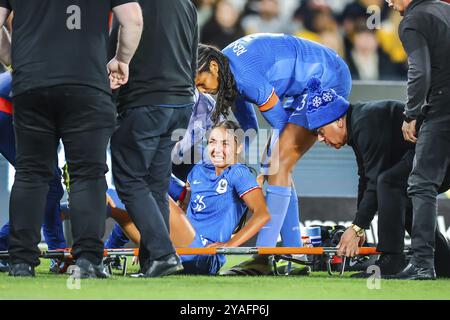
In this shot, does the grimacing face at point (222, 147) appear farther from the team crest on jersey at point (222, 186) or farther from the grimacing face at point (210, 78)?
the grimacing face at point (210, 78)

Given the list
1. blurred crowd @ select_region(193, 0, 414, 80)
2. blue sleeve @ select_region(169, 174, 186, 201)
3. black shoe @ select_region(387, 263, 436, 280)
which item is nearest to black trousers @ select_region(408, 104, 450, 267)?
black shoe @ select_region(387, 263, 436, 280)

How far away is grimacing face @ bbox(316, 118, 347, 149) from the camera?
241 inches

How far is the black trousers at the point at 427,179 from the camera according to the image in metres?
5.59

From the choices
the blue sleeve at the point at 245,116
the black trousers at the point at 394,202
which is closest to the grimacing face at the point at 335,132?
the black trousers at the point at 394,202

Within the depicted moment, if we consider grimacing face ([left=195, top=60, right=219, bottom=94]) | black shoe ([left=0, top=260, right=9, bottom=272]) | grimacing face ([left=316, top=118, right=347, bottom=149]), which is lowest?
black shoe ([left=0, top=260, right=9, bottom=272])

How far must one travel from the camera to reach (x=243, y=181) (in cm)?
646

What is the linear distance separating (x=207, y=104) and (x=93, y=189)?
2.39 m

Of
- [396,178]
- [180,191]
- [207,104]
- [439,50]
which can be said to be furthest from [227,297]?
[207,104]

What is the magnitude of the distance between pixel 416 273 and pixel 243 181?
1.40 meters

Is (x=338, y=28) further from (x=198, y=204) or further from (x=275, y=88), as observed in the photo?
(x=198, y=204)

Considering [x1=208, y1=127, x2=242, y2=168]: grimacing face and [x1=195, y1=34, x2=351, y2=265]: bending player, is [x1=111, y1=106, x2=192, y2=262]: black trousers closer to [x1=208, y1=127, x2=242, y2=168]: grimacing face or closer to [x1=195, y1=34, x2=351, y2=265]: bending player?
[x1=208, y1=127, x2=242, y2=168]: grimacing face

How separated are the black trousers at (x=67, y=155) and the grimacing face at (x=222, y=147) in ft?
5.04

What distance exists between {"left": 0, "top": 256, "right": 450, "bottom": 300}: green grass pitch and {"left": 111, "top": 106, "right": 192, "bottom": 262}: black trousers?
0.23m

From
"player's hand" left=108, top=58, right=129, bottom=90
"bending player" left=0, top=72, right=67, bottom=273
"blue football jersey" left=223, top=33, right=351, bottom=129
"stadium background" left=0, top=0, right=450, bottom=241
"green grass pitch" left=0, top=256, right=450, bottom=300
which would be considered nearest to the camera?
"green grass pitch" left=0, top=256, right=450, bottom=300
